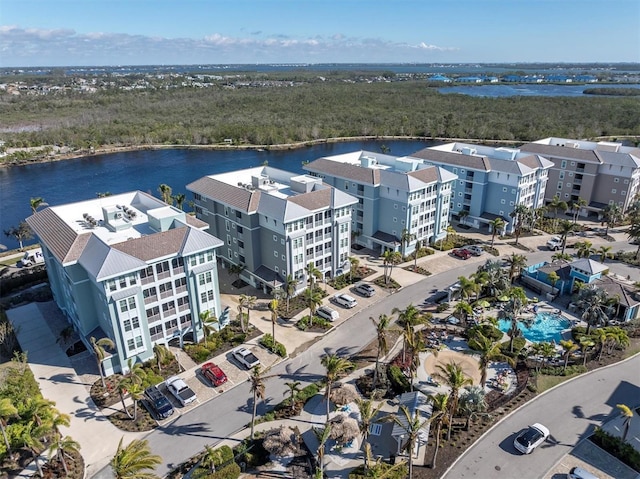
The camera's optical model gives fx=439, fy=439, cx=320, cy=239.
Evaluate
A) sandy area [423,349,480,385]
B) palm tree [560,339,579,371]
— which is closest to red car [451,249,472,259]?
sandy area [423,349,480,385]

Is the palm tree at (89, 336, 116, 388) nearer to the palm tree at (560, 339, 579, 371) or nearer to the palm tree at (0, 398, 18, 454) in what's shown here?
the palm tree at (0, 398, 18, 454)

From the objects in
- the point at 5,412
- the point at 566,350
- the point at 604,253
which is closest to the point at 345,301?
the point at 566,350

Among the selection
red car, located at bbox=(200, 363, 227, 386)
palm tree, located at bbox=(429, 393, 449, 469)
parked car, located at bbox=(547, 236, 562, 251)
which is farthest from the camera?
parked car, located at bbox=(547, 236, 562, 251)

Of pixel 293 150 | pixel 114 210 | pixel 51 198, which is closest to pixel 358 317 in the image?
pixel 114 210

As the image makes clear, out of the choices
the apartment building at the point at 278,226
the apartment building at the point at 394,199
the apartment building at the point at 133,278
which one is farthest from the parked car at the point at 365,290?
the apartment building at the point at 133,278

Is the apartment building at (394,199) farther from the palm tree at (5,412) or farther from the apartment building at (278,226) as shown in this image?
the palm tree at (5,412)

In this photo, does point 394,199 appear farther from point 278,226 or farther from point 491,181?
point 491,181
